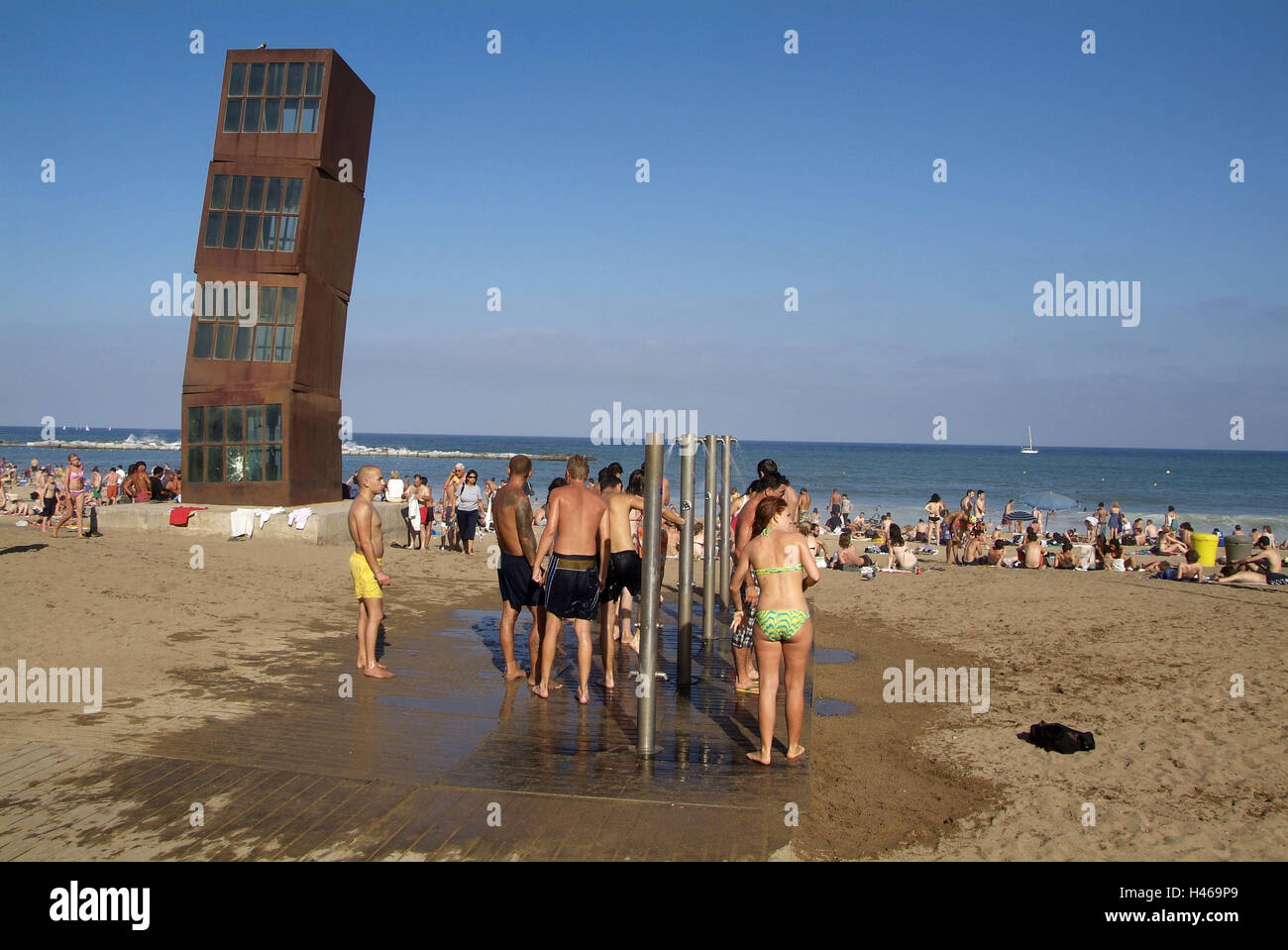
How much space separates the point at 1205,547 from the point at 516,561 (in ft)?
53.7

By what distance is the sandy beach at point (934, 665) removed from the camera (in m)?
5.30

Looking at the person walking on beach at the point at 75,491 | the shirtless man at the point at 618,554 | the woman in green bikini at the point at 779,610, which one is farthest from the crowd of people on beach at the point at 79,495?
the woman in green bikini at the point at 779,610

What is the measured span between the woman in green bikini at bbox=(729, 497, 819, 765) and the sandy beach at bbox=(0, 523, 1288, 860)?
557mm

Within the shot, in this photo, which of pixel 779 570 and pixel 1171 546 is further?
pixel 1171 546

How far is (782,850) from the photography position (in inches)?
175

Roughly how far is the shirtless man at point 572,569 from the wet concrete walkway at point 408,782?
1.40 ft

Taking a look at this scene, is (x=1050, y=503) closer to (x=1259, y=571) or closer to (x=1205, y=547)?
(x=1205, y=547)

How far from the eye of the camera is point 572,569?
23.0 feet

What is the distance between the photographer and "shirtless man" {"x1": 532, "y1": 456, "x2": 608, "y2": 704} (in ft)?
22.9

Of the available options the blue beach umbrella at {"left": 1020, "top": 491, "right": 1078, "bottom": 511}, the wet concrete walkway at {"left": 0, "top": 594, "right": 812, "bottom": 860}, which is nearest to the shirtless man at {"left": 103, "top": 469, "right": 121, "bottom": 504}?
the wet concrete walkway at {"left": 0, "top": 594, "right": 812, "bottom": 860}

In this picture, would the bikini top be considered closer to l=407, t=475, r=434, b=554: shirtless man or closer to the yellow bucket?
l=407, t=475, r=434, b=554: shirtless man

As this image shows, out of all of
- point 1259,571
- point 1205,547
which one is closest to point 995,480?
point 1205,547

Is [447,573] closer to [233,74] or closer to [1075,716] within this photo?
[1075,716]
